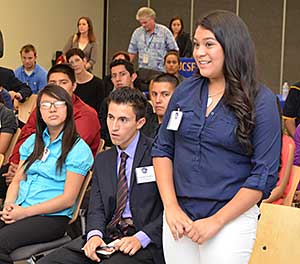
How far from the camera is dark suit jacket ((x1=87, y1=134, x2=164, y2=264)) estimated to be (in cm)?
257

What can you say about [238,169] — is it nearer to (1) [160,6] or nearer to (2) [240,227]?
(2) [240,227]

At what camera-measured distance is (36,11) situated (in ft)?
32.7

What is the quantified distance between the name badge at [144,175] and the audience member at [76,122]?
4.36 ft

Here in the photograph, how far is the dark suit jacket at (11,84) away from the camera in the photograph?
17.6 ft

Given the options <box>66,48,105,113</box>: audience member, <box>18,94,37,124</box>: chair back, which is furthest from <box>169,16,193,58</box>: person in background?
<box>18,94,37,124</box>: chair back

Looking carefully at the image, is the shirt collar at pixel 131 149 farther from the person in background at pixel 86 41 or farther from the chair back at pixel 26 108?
the person in background at pixel 86 41

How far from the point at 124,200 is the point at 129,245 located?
23cm

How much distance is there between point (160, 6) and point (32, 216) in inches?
326

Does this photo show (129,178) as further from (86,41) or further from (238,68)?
(86,41)

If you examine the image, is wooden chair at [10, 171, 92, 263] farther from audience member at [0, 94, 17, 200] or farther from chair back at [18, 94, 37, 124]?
chair back at [18, 94, 37, 124]

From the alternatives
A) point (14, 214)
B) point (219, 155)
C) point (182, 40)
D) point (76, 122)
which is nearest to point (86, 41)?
point (182, 40)

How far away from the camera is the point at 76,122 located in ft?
12.9

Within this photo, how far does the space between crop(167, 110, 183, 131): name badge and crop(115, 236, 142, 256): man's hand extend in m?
0.68

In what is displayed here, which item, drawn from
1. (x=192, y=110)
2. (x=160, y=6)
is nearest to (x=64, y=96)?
(x=192, y=110)
